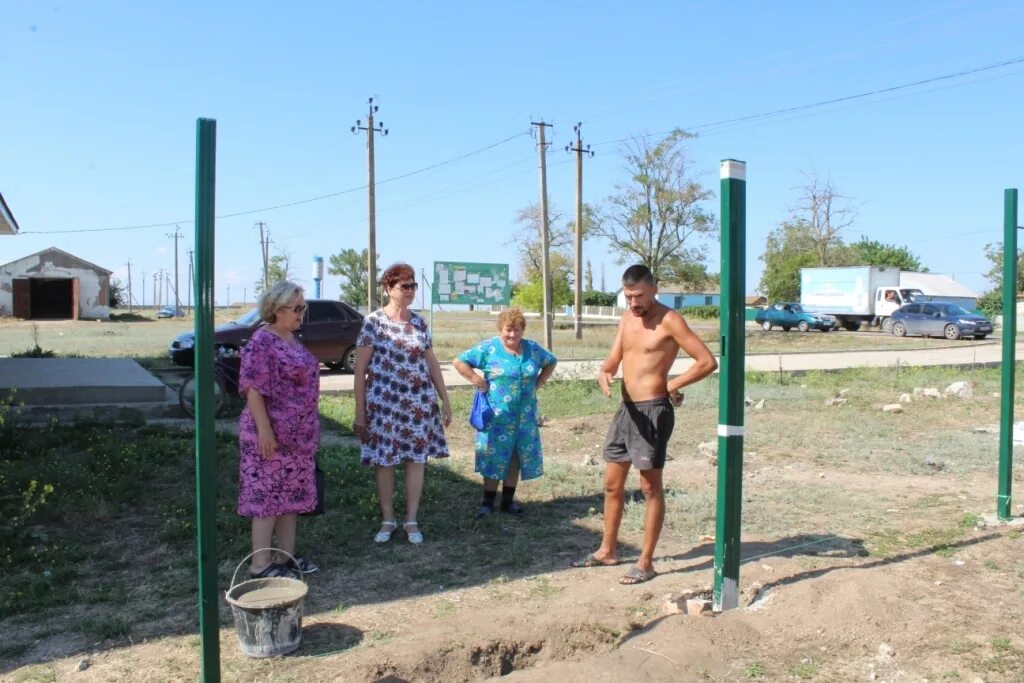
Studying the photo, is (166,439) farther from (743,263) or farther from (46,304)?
(46,304)

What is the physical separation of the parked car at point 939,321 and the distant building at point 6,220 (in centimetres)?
3098

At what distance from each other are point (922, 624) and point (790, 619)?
1.96 feet

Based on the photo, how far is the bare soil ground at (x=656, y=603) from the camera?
143 inches

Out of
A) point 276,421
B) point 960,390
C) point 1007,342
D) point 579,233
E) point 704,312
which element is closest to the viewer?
point 276,421

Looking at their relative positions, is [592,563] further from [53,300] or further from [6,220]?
[53,300]

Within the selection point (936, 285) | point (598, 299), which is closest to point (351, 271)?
point (598, 299)

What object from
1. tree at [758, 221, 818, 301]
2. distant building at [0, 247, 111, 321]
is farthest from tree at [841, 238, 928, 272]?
distant building at [0, 247, 111, 321]

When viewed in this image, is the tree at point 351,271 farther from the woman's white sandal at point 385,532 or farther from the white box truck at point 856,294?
the woman's white sandal at point 385,532

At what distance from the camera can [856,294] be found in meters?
41.9

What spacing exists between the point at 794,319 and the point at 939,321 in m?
7.63

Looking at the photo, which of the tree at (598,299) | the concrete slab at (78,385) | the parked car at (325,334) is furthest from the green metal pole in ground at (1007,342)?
the tree at (598,299)

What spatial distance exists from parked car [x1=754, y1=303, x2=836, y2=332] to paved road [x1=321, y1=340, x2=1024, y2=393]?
1283 cm

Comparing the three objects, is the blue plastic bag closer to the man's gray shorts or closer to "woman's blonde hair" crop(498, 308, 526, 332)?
"woman's blonde hair" crop(498, 308, 526, 332)

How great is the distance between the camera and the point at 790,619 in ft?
13.5
